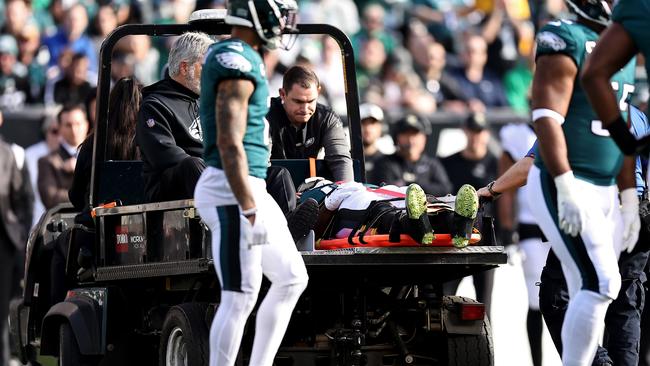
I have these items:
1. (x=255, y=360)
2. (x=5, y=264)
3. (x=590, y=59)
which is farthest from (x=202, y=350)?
(x=5, y=264)

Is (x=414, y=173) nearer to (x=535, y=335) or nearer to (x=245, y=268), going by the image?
(x=535, y=335)

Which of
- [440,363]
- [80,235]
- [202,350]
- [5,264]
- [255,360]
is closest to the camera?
[255,360]

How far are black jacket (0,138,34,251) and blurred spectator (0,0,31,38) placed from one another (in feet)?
17.3

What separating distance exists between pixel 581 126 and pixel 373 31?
1372 cm

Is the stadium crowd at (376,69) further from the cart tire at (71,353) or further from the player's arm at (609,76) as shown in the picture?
the player's arm at (609,76)

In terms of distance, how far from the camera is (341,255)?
8.80 metres

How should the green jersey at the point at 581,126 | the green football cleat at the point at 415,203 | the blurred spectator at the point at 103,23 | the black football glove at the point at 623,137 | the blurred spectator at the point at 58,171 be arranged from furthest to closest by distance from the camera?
the blurred spectator at the point at 103,23, the blurred spectator at the point at 58,171, the green football cleat at the point at 415,203, the green jersey at the point at 581,126, the black football glove at the point at 623,137

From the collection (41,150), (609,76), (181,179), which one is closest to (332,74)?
(41,150)

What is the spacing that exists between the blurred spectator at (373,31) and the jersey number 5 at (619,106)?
13207 mm

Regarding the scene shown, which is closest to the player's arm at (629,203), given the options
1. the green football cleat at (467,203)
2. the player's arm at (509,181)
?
the green football cleat at (467,203)

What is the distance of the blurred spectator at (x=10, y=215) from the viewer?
44.0 ft

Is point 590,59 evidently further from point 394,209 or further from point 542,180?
point 394,209

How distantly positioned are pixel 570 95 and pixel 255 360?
201cm

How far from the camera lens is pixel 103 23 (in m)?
19.0
